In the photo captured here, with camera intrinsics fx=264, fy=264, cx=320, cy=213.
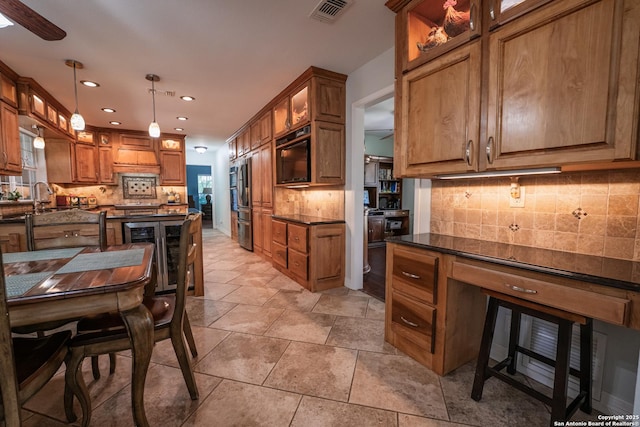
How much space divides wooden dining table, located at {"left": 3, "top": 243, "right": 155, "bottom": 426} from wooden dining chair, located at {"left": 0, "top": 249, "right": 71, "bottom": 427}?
0.14m

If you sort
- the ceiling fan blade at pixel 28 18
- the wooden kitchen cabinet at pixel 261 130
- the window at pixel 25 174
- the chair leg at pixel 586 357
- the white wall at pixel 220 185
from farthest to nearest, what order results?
the white wall at pixel 220 185
the wooden kitchen cabinet at pixel 261 130
the window at pixel 25 174
the ceiling fan blade at pixel 28 18
the chair leg at pixel 586 357

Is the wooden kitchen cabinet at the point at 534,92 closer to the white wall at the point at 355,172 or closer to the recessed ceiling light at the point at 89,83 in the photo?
the white wall at the point at 355,172

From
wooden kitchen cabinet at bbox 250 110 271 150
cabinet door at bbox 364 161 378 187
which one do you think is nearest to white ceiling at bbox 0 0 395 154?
wooden kitchen cabinet at bbox 250 110 271 150

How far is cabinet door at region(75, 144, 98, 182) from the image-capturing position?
5332 millimetres

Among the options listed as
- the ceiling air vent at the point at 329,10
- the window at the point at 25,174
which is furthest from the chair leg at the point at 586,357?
the window at the point at 25,174

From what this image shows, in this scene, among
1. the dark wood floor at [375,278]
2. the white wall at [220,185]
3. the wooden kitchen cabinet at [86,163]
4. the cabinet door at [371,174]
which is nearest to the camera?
the dark wood floor at [375,278]

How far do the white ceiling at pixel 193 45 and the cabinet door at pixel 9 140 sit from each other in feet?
1.65

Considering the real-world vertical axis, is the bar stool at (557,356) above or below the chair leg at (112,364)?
above

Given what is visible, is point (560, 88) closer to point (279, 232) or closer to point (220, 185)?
point (279, 232)

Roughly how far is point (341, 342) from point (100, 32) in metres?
3.32

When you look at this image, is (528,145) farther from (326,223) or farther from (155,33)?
(155,33)

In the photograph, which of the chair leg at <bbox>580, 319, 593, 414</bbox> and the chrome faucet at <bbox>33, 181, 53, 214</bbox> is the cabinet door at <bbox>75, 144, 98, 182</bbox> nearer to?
the chrome faucet at <bbox>33, 181, 53, 214</bbox>

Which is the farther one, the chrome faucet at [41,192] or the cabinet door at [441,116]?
the chrome faucet at [41,192]

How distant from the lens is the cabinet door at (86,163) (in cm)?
533
